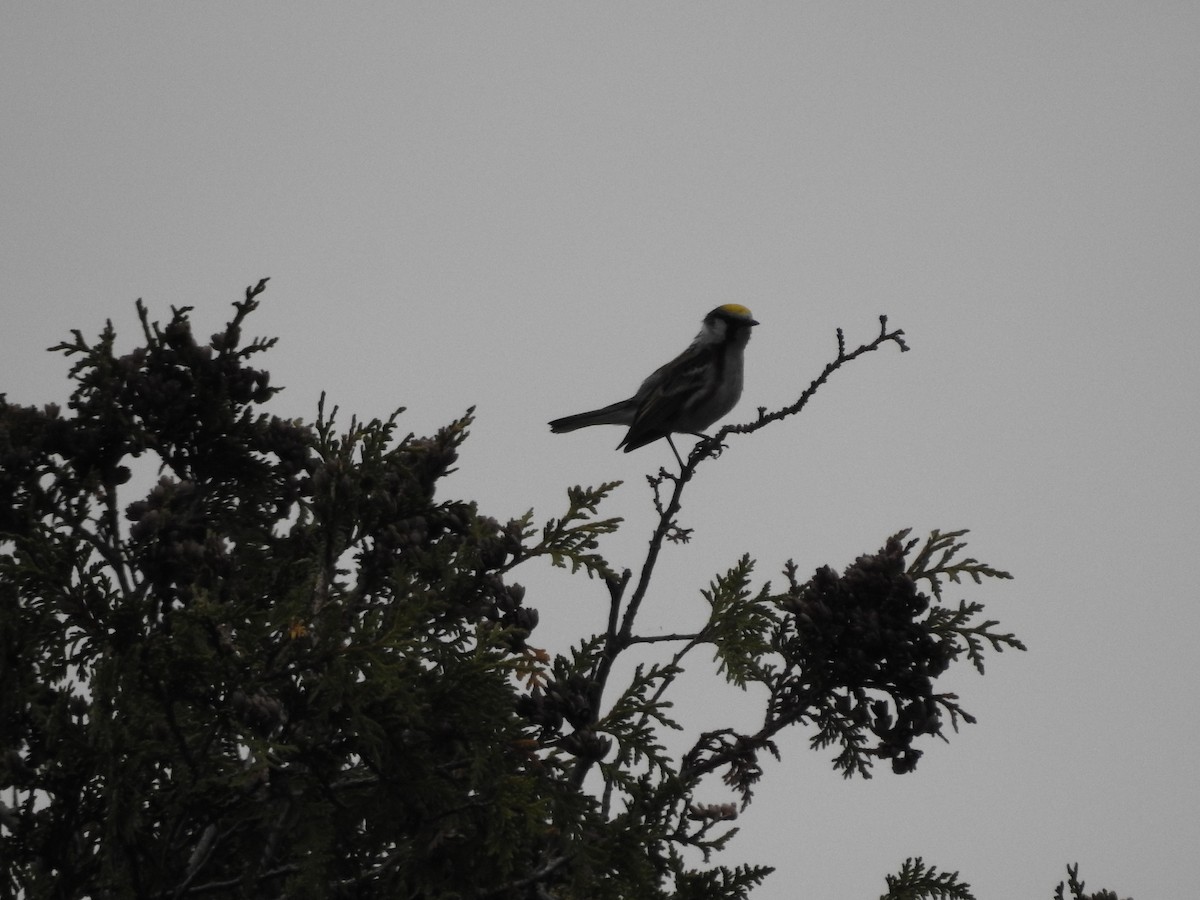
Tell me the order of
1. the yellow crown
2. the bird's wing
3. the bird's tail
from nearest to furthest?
the bird's wing, the yellow crown, the bird's tail

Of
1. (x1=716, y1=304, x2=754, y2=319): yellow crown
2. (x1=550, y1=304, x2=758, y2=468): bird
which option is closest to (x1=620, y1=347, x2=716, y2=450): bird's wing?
(x1=550, y1=304, x2=758, y2=468): bird

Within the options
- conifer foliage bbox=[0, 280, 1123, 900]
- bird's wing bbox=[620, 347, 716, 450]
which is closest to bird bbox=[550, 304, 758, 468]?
bird's wing bbox=[620, 347, 716, 450]

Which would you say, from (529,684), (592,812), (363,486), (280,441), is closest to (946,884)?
(592,812)

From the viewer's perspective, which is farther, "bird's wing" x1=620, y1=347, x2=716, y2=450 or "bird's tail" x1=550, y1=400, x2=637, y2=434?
"bird's tail" x1=550, y1=400, x2=637, y2=434

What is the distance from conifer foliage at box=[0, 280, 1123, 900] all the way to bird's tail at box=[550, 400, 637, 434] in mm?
4594

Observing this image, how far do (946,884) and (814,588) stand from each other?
1269mm

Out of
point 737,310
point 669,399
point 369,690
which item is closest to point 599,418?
point 669,399

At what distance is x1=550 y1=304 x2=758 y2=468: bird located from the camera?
8492 mm

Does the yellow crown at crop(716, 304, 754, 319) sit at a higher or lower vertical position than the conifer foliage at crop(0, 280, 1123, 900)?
higher

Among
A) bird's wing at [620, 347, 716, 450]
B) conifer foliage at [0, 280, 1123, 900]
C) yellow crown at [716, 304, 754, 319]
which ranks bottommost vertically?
conifer foliage at [0, 280, 1123, 900]

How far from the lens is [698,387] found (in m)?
8.52

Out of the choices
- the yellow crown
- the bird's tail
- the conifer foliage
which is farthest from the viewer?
the bird's tail

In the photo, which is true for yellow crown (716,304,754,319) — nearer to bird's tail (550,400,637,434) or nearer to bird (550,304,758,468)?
bird (550,304,758,468)

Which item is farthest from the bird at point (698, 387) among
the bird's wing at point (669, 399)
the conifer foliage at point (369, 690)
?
the conifer foliage at point (369, 690)
